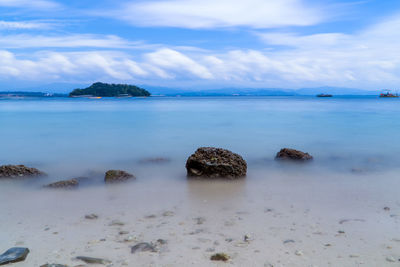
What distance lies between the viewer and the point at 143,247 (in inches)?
165

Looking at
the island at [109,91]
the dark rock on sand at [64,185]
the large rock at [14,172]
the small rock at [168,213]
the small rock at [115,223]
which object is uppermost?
the island at [109,91]

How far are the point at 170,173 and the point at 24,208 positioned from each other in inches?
132

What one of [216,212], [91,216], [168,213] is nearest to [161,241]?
[168,213]

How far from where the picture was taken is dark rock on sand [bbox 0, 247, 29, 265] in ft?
12.6

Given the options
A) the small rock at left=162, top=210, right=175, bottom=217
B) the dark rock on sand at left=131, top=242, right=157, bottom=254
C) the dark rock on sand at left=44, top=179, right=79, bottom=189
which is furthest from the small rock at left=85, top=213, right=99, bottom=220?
the dark rock on sand at left=44, top=179, right=79, bottom=189

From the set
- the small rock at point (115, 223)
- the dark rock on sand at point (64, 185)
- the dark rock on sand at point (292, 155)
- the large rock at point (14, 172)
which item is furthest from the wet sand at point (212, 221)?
the dark rock on sand at point (292, 155)

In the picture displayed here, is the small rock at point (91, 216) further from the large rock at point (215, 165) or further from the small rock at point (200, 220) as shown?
the large rock at point (215, 165)

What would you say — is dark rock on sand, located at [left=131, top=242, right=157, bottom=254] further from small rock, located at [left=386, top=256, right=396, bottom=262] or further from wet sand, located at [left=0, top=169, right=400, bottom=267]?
small rock, located at [left=386, top=256, right=396, bottom=262]

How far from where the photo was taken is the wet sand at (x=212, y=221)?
4027mm

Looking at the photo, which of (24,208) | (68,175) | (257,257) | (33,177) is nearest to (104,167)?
(68,175)

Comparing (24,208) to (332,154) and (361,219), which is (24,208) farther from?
(332,154)

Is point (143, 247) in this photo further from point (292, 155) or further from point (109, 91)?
point (109, 91)

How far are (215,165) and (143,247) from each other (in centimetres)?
346

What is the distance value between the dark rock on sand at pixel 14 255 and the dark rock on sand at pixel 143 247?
1.24 m
